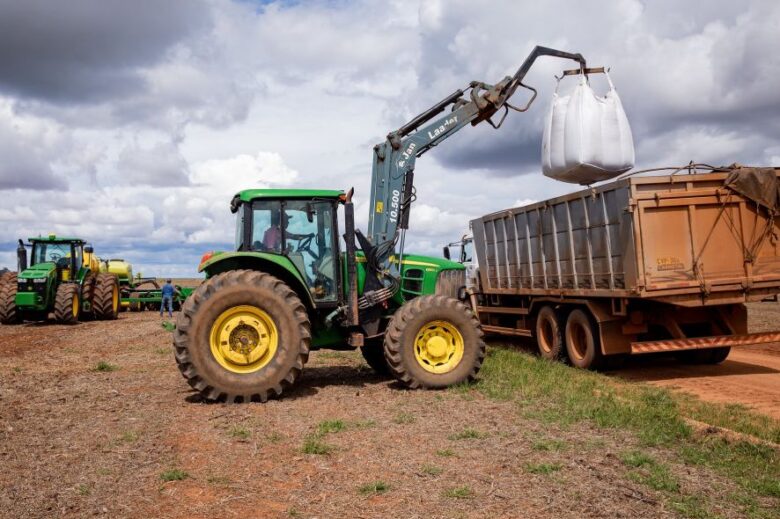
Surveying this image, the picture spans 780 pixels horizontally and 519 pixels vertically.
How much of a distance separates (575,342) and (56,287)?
16456 millimetres

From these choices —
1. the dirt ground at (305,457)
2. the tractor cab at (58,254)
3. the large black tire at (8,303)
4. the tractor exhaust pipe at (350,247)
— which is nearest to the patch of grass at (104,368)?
the dirt ground at (305,457)

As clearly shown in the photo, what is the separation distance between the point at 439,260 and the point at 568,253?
109 inches

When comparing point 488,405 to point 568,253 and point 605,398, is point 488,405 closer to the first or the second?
point 605,398

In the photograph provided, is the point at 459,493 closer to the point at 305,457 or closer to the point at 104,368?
the point at 305,457

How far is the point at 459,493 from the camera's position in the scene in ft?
15.0

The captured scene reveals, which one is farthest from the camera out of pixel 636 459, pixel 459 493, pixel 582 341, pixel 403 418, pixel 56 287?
pixel 56 287

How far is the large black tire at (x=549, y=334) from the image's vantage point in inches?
470

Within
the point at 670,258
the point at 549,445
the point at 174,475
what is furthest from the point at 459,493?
the point at 670,258

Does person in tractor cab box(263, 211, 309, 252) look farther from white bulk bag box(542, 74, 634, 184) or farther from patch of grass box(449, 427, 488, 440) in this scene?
white bulk bag box(542, 74, 634, 184)

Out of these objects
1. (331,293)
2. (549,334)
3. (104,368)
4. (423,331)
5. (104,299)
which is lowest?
(104,368)

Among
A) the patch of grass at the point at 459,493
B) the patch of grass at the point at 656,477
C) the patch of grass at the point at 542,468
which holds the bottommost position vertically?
the patch of grass at the point at 656,477

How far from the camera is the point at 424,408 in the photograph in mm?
7402

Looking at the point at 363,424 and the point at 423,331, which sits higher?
the point at 423,331

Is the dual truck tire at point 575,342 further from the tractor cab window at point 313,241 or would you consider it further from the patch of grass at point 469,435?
the patch of grass at point 469,435
